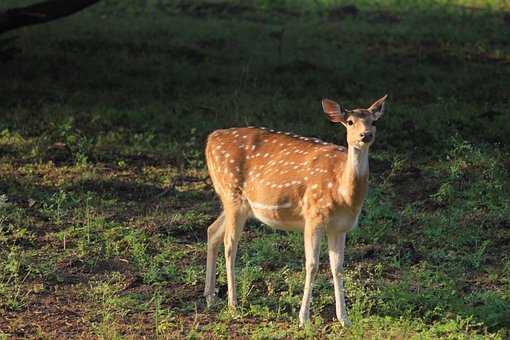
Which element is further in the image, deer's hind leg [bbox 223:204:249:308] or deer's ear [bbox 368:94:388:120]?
deer's hind leg [bbox 223:204:249:308]

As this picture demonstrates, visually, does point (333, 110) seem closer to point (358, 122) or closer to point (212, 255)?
point (358, 122)

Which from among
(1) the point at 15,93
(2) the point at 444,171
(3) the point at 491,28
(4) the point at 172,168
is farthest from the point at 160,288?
(3) the point at 491,28

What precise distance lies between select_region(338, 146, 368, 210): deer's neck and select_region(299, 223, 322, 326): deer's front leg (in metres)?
0.29

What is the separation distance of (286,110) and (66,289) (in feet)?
19.1

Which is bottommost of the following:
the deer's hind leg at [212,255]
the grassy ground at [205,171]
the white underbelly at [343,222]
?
the grassy ground at [205,171]

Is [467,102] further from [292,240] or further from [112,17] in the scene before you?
[112,17]

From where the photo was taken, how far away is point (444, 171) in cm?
1070

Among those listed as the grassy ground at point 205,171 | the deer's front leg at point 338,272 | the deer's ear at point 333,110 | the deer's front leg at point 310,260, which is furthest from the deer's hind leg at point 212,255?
the deer's ear at point 333,110

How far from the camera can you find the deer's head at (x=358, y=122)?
6508 millimetres

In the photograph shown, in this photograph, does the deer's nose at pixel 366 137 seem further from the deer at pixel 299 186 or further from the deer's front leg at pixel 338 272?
the deer's front leg at pixel 338 272

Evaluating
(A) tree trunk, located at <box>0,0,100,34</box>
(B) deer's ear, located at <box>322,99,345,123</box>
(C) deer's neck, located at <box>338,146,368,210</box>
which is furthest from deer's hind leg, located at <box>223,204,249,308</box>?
(A) tree trunk, located at <box>0,0,100,34</box>

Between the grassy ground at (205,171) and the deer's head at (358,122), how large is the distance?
1.23 meters

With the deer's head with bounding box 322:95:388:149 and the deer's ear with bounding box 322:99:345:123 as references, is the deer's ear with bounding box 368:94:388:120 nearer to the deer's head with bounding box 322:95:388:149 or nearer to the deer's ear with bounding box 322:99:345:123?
the deer's head with bounding box 322:95:388:149

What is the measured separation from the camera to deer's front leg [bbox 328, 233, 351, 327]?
697cm
